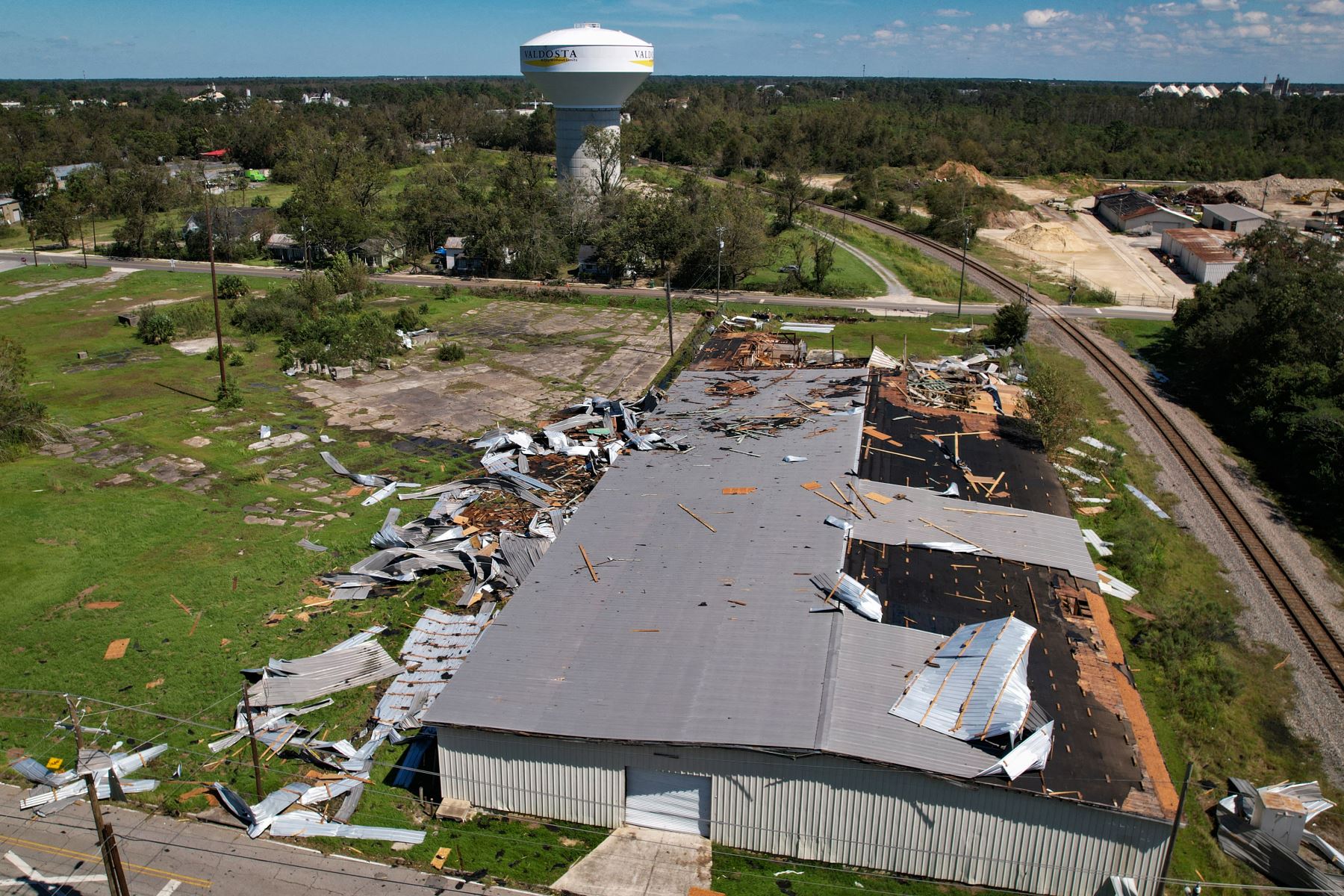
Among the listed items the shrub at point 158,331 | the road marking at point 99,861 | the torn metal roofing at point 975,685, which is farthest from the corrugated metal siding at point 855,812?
the shrub at point 158,331

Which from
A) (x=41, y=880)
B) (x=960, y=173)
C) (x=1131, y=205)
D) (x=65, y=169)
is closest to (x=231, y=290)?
(x=41, y=880)

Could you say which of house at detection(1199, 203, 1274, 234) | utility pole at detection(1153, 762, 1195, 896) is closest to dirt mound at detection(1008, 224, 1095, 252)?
house at detection(1199, 203, 1274, 234)

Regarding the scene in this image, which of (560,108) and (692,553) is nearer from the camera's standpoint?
(692,553)

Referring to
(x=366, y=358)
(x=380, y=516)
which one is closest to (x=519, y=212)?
(x=366, y=358)

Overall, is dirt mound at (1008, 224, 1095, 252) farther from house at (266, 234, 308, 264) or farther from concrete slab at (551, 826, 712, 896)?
concrete slab at (551, 826, 712, 896)

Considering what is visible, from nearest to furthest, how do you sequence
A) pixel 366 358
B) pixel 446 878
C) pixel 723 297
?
pixel 446 878, pixel 366 358, pixel 723 297

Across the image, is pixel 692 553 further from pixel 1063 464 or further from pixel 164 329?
pixel 164 329

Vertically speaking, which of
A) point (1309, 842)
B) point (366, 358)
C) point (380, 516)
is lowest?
point (1309, 842)
